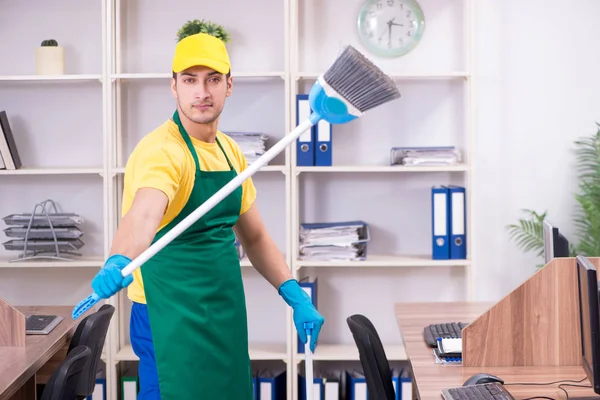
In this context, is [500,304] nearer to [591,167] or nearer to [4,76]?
[591,167]

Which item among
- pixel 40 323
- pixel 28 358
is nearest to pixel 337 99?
pixel 28 358

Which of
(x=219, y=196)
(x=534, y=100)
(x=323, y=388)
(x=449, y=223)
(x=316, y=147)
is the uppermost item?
(x=534, y=100)

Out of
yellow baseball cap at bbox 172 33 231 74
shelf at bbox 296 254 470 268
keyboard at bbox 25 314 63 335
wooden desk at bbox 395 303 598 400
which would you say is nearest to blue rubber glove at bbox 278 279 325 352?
wooden desk at bbox 395 303 598 400

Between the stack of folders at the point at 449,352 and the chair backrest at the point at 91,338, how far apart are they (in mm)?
1185

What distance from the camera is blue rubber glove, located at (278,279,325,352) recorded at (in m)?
2.46

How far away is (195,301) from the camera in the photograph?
229 centimetres

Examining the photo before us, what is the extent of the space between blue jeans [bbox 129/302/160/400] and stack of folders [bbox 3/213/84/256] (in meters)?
1.87

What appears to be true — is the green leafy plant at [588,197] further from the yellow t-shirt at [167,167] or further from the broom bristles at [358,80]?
the broom bristles at [358,80]

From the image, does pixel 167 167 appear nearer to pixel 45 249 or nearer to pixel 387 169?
pixel 387 169

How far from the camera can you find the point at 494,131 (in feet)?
13.9

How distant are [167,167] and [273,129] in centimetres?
216

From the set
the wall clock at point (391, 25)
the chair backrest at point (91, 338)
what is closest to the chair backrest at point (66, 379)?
the chair backrest at point (91, 338)

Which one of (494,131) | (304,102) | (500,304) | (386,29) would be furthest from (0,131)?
(500,304)

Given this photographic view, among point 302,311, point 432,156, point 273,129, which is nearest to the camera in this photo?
point 302,311
